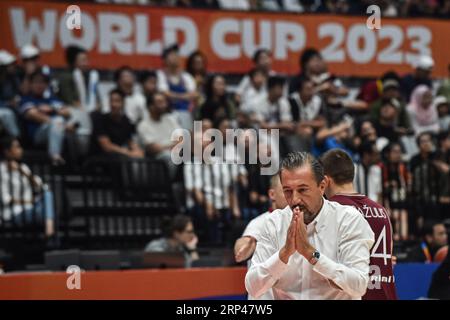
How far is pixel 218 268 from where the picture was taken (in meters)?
12.5

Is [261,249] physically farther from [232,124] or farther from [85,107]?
[85,107]

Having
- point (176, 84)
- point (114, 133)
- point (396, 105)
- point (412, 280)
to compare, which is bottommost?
point (412, 280)

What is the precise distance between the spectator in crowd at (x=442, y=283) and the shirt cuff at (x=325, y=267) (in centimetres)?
415

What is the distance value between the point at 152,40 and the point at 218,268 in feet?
20.3

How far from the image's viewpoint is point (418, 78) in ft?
60.0

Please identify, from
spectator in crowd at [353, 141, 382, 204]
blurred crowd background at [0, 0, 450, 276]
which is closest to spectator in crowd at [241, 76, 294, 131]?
blurred crowd background at [0, 0, 450, 276]

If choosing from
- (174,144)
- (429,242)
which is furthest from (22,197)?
(429,242)

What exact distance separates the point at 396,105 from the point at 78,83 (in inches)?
193

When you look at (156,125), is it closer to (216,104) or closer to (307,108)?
(216,104)

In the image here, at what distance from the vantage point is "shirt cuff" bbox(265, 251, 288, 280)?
6625 mm

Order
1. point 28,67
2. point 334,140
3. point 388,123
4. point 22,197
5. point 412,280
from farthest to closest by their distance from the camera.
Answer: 1. point 388,123
2. point 28,67
3. point 334,140
4. point 22,197
5. point 412,280

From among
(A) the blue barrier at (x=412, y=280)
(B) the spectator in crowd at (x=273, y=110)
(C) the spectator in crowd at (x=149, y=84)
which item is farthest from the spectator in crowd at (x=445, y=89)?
(A) the blue barrier at (x=412, y=280)

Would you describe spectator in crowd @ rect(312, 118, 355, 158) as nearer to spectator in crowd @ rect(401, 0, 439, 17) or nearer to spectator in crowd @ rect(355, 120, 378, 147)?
spectator in crowd @ rect(355, 120, 378, 147)

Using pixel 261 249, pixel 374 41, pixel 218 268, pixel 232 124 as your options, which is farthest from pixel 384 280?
pixel 374 41
